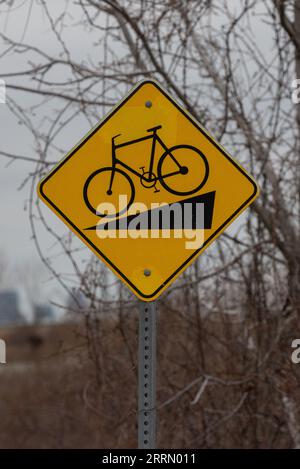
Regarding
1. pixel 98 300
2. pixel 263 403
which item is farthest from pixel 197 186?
pixel 263 403

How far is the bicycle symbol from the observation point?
466 cm

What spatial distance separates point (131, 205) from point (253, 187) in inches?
24.3

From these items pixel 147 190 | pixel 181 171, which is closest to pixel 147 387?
pixel 147 190

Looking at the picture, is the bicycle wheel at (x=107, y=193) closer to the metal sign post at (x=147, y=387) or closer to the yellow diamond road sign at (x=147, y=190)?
the yellow diamond road sign at (x=147, y=190)

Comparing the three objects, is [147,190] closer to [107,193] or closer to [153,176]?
[153,176]

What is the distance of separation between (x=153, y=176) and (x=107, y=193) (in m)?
0.22

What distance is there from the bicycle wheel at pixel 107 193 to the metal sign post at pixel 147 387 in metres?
0.52

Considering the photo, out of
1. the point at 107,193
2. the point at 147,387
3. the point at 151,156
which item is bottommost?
the point at 147,387

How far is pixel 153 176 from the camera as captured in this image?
15.3 feet

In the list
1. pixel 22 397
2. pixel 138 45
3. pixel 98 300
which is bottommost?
pixel 22 397

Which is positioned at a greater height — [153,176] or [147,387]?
[153,176]

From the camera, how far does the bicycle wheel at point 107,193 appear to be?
465 centimetres

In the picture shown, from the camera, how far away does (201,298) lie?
9141mm

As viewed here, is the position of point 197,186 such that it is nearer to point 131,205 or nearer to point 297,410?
point 131,205
